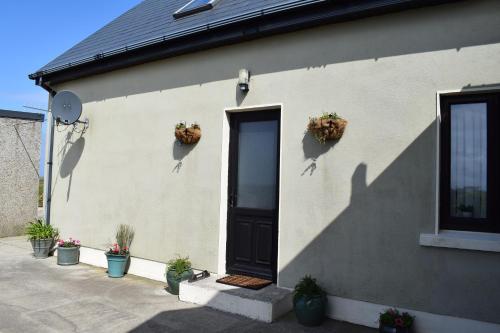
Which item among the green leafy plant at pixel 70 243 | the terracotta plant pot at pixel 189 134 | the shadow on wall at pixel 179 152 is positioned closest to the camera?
the terracotta plant pot at pixel 189 134

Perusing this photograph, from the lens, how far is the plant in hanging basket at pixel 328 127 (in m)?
5.05

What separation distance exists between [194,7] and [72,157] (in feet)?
13.3

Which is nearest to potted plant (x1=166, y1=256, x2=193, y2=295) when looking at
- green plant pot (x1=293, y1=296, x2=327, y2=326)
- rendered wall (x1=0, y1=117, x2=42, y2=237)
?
green plant pot (x1=293, y1=296, x2=327, y2=326)

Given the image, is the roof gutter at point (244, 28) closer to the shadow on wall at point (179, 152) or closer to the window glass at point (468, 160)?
the window glass at point (468, 160)

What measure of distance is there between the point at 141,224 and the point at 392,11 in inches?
206

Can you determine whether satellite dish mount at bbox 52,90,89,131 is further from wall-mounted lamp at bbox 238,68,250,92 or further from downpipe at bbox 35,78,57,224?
wall-mounted lamp at bbox 238,68,250,92

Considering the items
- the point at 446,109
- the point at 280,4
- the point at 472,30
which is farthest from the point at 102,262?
the point at 472,30

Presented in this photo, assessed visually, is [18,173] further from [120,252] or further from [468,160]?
[468,160]

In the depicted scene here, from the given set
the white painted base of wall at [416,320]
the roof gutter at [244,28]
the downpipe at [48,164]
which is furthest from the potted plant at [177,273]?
the downpipe at [48,164]

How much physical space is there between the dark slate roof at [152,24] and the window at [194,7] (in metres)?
0.10

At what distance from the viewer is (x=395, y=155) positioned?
4766mm

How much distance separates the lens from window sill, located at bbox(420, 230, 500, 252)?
4.16 metres

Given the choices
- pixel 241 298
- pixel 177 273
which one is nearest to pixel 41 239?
pixel 177 273

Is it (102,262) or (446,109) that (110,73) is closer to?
(102,262)
